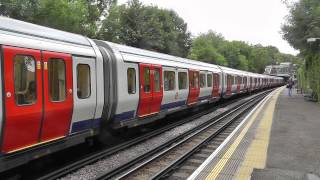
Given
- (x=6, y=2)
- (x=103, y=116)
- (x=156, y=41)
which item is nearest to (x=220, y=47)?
(x=156, y=41)

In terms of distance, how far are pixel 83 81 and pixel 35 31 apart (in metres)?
1.71

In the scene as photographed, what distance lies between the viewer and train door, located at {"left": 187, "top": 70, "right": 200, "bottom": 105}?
65.3ft

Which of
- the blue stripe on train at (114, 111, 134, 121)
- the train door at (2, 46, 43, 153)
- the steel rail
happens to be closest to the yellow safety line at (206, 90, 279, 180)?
the steel rail

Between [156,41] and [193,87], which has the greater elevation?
[156,41]

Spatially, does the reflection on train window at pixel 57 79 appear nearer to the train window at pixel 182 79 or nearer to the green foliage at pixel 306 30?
the train window at pixel 182 79

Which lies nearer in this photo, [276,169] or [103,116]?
[276,169]

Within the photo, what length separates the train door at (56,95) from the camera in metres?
8.35

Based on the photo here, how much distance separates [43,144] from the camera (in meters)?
8.49

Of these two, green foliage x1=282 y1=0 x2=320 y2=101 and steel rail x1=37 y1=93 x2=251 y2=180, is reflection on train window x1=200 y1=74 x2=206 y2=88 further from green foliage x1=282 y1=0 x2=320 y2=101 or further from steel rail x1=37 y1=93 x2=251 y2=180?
green foliage x1=282 y1=0 x2=320 y2=101

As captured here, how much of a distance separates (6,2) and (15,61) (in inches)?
834

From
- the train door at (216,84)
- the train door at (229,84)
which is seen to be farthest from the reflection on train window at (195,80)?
the train door at (229,84)

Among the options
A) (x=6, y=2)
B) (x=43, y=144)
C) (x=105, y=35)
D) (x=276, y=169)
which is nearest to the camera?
(x=43, y=144)

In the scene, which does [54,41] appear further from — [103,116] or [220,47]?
[220,47]

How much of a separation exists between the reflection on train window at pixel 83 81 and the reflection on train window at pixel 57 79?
0.66 metres
